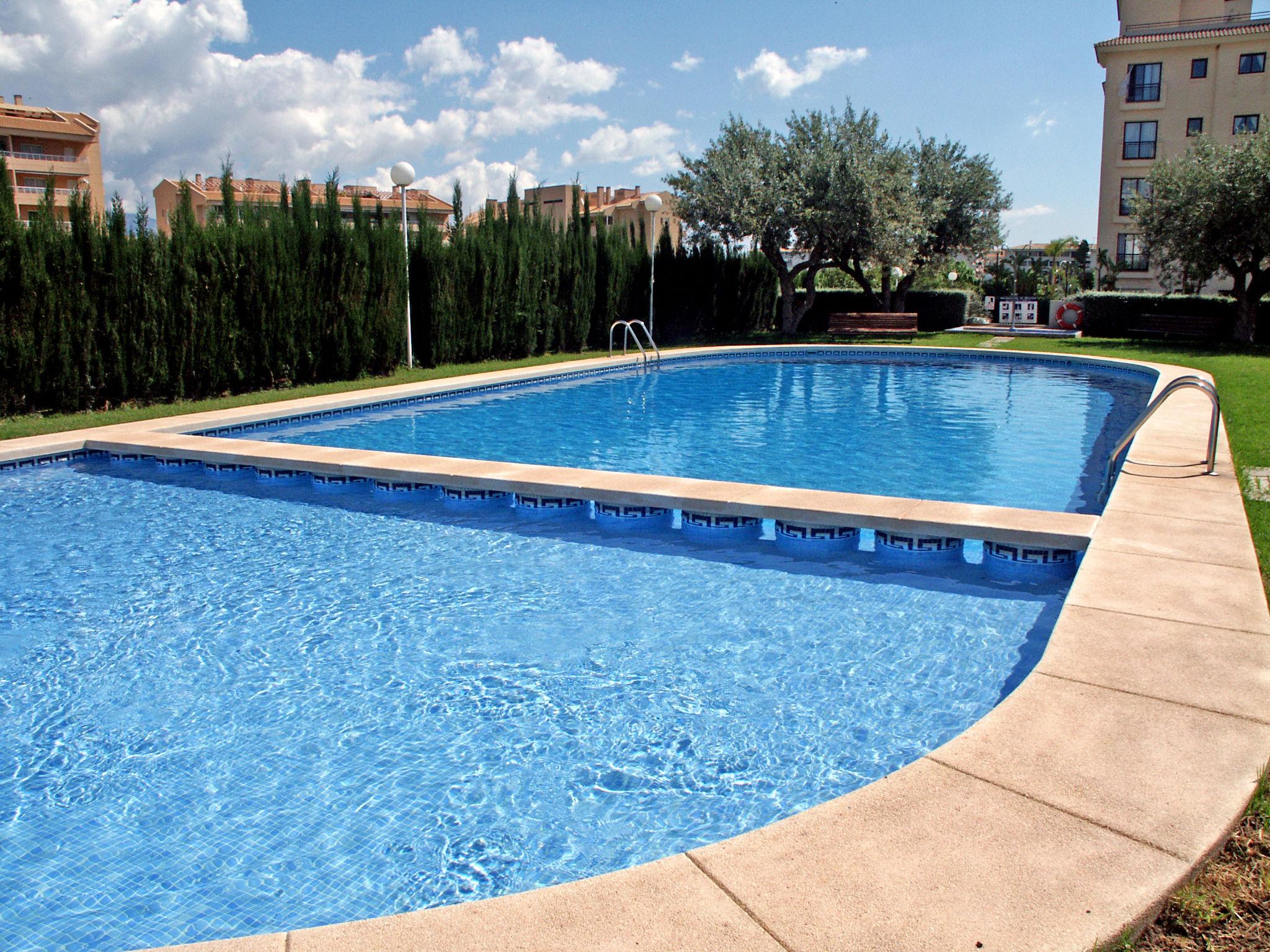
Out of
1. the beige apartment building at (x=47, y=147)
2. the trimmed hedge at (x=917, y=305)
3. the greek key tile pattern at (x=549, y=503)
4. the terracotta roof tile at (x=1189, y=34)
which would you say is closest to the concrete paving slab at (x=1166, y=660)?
the greek key tile pattern at (x=549, y=503)

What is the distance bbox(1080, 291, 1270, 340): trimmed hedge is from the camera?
24.8 metres

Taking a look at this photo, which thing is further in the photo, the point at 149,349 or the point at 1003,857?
the point at 149,349

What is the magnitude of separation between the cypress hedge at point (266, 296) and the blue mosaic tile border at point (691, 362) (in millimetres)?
2313

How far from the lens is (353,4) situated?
15.4 m

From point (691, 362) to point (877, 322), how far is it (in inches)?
355

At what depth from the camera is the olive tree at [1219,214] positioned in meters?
20.5

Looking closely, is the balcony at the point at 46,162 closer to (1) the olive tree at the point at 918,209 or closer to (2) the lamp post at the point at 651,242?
(2) the lamp post at the point at 651,242

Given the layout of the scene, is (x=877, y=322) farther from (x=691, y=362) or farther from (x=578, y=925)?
(x=578, y=925)

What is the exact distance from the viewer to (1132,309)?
26.1m

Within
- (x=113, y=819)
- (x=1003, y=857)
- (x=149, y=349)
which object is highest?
(x=149, y=349)

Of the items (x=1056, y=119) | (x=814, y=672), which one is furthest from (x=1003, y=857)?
(x=1056, y=119)

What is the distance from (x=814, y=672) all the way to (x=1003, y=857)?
2169mm

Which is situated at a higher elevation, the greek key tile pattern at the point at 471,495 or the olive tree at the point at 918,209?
the olive tree at the point at 918,209

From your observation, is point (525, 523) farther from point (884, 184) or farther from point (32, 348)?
point (884, 184)
